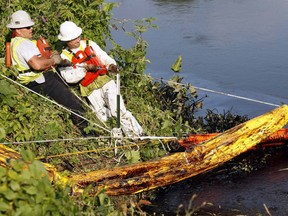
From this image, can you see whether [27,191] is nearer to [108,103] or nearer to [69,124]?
[69,124]

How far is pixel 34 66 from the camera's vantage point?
25.9 ft

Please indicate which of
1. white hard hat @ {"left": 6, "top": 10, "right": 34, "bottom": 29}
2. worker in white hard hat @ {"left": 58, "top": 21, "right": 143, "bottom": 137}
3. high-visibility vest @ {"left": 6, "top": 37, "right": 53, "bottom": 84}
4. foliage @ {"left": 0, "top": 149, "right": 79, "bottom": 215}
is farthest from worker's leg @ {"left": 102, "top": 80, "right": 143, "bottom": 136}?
foliage @ {"left": 0, "top": 149, "right": 79, "bottom": 215}

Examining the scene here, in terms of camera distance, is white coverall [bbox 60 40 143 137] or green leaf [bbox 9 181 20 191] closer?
green leaf [bbox 9 181 20 191]

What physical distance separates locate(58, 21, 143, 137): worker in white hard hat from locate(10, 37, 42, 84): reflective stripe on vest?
0.43 meters

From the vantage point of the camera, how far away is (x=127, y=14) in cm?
2102

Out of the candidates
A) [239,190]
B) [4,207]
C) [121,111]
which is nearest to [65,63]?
[121,111]

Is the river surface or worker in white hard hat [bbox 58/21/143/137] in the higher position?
worker in white hard hat [bbox 58/21/143/137]

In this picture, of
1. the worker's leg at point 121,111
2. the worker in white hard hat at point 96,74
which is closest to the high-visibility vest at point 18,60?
the worker in white hard hat at point 96,74

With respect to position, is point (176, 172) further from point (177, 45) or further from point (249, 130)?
point (177, 45)

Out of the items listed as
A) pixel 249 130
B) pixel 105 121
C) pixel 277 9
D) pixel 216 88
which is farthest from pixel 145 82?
pixel 277 9

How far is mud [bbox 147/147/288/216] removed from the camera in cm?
739

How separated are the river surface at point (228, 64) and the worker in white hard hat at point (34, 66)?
174cm

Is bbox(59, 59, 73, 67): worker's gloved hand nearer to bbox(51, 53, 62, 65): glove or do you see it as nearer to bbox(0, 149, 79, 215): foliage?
bbox(51, 53, 62, 65): glove

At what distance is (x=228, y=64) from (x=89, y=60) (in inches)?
269
